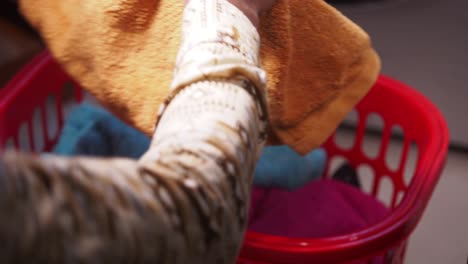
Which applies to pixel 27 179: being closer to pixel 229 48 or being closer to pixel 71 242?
pixel 71 242

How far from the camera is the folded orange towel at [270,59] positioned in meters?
0.42

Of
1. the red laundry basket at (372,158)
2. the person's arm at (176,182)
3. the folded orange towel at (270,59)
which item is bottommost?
the red laundry basket at (372,158)

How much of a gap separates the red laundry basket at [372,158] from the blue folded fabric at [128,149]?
0.14ft

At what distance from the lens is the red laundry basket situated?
427 millimetres

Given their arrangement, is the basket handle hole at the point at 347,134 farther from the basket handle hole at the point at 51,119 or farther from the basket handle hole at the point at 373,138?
the basket handle hole at the point at 51,119

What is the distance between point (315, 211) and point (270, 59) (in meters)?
0.26

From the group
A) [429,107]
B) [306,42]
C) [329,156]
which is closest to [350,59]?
[306,42]

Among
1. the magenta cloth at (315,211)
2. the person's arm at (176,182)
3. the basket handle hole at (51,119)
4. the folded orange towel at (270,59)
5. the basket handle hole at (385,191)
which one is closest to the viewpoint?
the person's arm at (176,182)

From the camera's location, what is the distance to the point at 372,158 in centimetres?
73

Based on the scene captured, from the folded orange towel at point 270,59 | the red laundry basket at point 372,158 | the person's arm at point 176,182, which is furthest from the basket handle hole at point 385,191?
the person's arm at point 176,182

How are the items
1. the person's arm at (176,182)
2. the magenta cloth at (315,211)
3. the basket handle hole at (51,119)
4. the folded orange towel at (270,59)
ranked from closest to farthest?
the person's arm at (176,182)
the folded orange towel at (270,59)
the magenta cloth at (315,211)
the basket handle hole at (51,119)

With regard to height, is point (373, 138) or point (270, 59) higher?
point (270, 59)

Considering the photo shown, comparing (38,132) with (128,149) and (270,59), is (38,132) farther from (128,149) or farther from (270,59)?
(270,59)

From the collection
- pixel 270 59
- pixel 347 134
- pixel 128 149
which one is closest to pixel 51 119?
pixel 128 149
